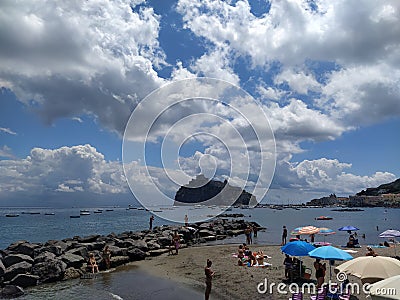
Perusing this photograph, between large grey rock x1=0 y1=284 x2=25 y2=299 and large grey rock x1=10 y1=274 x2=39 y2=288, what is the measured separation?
1.06 meters

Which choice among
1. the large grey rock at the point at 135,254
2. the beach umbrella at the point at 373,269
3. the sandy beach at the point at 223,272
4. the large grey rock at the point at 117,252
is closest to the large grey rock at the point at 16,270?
the large grey rock at the point at 117,252

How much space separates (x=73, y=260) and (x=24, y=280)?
3404mm

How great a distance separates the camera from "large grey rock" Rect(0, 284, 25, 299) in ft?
51.2

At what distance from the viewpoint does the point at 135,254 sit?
24250mm

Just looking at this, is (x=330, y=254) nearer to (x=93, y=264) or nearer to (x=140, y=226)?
(x=93, y=264)

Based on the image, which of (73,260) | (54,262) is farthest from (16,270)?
(73,260)

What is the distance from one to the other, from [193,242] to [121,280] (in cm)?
1604

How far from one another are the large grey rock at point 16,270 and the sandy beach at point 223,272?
6.50 m

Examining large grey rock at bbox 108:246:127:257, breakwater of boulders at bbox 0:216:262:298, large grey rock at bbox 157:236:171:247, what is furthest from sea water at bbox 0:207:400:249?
large grey rock at bbox 108:246:127:257

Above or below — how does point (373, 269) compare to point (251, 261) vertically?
above

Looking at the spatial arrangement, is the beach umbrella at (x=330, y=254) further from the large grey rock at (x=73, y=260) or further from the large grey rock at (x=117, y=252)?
the large grey rock at (x=117, y=252)

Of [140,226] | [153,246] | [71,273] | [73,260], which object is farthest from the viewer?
[140,226]

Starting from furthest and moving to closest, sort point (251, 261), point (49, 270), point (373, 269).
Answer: point (251, 261)
point (49, 270)
point (373, 269)
